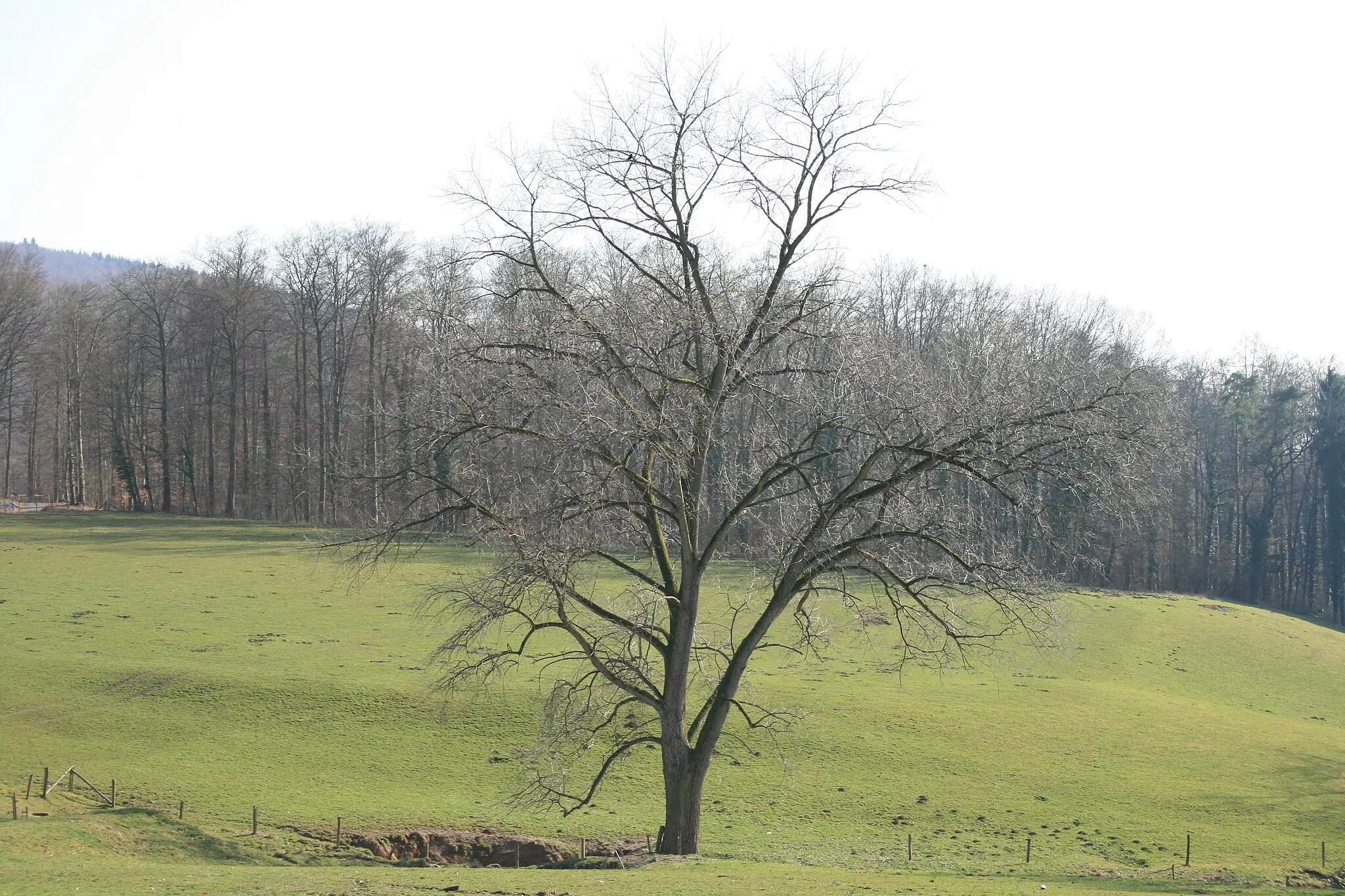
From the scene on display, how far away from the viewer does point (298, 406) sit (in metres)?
67.0

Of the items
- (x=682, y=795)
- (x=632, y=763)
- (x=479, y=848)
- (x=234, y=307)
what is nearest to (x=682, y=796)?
(x=682, y=795)

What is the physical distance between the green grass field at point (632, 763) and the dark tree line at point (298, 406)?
2661 centimetres

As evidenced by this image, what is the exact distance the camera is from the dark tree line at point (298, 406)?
63.4m

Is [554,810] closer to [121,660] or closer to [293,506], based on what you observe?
[121,660]

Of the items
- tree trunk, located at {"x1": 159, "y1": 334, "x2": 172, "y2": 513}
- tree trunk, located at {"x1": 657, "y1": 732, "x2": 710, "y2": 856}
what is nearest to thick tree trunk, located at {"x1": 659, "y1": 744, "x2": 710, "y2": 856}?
tree trunk, located at {"x1": 657, "y1": 732, "x2": 710, "y2": 856}

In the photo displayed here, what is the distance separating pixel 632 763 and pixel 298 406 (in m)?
50.6

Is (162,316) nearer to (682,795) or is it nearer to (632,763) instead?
(632,763)

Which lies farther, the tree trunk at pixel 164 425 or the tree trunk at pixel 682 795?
the tree trunk at pixel 164 425

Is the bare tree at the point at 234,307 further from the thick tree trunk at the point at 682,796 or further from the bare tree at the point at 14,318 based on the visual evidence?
the thick tree trunk at the point at 682,796

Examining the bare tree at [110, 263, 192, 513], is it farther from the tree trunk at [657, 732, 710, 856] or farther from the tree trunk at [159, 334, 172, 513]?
the tree trunk at [657, 732, 710, 856]

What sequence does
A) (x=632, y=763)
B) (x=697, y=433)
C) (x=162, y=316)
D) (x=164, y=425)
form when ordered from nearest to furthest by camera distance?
(x=697, y=433)
(x=632, y=763)
(x=162, y=316)
(x=164, y=425)

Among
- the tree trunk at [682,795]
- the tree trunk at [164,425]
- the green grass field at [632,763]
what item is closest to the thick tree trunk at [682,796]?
the tree trunk at [682,795]

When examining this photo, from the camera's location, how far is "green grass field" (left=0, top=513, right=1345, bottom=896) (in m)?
15.5

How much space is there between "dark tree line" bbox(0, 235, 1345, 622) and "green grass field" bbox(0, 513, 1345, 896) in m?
26.6
